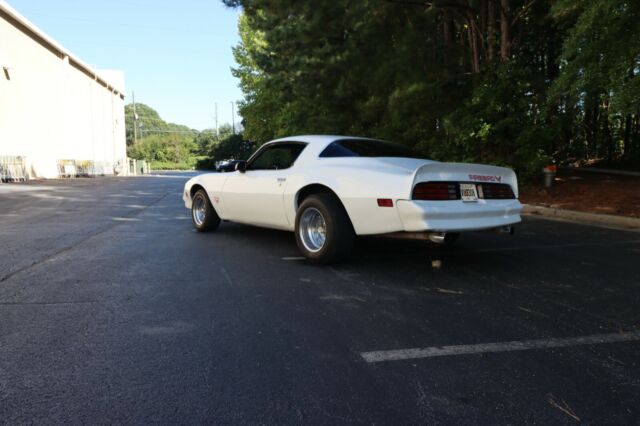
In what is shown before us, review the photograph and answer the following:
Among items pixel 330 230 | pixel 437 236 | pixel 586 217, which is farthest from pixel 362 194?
pixel 586 217

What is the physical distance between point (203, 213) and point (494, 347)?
552 cm

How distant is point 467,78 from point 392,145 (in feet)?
30.3

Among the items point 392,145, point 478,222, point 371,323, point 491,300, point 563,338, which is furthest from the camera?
point 392,145

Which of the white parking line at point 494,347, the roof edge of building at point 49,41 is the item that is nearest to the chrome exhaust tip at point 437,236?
the white parking line at point 494,347

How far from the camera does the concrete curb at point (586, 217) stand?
27.2 feet

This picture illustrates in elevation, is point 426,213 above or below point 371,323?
above

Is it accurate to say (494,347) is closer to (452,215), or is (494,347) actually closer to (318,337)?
(318,337)

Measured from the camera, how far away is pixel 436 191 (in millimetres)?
4316

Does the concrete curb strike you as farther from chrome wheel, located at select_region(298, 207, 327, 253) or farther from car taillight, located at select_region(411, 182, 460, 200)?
chrome wheel, located at select_region(298, 207, 327, 253)

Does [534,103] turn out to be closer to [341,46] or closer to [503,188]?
[341,46]

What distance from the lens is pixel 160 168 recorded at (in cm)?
8550

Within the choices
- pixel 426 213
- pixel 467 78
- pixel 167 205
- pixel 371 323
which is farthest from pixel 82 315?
pixel 467 78

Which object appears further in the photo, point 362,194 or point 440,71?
point 440,71

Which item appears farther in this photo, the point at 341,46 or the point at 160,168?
the point at 160,168
